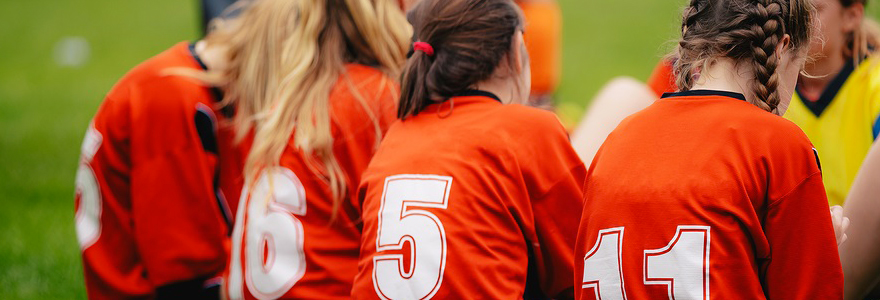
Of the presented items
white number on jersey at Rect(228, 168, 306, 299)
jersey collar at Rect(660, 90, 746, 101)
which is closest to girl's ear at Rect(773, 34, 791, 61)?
jersey collar at Rect(660, 90, 746, 101)

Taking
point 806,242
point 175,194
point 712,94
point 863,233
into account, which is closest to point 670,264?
point 806,242

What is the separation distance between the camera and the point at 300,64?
2842mm

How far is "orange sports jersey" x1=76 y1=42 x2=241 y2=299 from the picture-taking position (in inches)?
117

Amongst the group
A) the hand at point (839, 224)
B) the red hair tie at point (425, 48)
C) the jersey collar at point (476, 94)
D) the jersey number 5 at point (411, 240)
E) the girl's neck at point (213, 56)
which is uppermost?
the red hair tie at point (425, 48)

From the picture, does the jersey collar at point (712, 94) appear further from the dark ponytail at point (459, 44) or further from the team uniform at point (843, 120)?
the team uniform at point (843, 120)

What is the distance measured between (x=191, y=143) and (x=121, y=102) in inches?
10.3

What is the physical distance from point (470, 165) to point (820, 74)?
1.23 meters

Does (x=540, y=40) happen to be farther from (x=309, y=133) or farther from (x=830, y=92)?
(x=309, y=133)

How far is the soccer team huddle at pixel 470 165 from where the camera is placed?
1.90m

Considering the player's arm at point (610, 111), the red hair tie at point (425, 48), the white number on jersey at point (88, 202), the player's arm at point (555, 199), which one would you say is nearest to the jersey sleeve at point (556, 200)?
the player's arm at point (555, 199)

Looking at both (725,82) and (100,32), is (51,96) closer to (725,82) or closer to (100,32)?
(100,32)

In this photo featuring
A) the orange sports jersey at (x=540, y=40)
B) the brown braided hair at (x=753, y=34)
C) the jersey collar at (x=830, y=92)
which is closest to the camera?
the brown braided hair at (x=753, y=34)

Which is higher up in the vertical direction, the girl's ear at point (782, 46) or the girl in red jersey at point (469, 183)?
the girl's ear at point (782, 46)

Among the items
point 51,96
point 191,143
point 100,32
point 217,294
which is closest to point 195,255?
point 217,294
